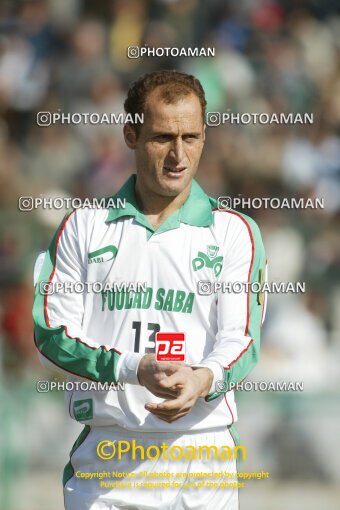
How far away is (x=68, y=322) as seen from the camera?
132 inches

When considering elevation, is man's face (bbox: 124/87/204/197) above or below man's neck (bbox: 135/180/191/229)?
above

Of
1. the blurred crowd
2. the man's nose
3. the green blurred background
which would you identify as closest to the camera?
the man's nose

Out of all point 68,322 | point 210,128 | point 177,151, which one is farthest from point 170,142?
point 210,128

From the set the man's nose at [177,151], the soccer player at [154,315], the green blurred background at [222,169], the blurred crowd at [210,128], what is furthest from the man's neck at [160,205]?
the blurred crowd at [210,128]

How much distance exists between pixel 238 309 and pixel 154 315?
28cm

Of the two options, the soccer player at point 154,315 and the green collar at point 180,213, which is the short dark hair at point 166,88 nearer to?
the soccer player at point 154,315

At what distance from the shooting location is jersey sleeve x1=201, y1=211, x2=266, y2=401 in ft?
10.5

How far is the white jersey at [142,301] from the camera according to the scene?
3.28 metres

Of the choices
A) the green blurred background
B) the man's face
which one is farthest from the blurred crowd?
the man's face

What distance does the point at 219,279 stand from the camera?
3.38 meters

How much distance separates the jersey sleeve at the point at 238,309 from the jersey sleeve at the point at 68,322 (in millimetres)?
286

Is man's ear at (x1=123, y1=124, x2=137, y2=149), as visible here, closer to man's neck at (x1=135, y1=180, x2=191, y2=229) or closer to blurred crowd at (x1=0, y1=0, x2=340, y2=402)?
man's neck at (x1=135, y1=180, x2=191, y2=229)

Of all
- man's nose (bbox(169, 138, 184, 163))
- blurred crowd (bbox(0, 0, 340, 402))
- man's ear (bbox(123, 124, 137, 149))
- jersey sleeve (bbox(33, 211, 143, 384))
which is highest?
blurred crowd (bbox(0, 0, 340, 402))

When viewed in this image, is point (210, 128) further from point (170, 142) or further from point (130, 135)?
point (170, 142)
